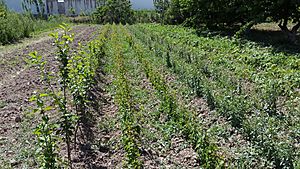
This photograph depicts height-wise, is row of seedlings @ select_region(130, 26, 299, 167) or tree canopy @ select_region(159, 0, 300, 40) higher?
tree canopy @ select_region(159, 0, 300, 40)

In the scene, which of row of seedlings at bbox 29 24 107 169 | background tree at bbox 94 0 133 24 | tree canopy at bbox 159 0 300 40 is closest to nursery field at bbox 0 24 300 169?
row of seedlings at bbox 29 24 107 169

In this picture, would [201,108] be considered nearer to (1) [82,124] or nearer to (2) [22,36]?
(1) [82,124]

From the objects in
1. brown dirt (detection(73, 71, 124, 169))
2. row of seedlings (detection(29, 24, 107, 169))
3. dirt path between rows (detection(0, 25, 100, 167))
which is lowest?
brown dirt (detection(73, 71, 124, 169))

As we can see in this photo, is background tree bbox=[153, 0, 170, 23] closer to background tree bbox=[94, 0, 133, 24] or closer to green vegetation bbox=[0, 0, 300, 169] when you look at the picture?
background tree bbox=[94, 0, 133, 24]

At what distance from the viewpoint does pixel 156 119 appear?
575 cm

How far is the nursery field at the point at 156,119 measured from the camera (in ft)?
12.6

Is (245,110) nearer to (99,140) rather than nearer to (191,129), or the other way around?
(191,129)

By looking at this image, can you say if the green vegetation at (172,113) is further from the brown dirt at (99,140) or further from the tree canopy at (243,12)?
the tree canopy at (243,12)

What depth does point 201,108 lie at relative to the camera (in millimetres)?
5930

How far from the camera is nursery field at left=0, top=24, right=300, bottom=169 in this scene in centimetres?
385

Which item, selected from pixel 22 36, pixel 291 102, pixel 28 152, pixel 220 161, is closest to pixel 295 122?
pixel 291 102

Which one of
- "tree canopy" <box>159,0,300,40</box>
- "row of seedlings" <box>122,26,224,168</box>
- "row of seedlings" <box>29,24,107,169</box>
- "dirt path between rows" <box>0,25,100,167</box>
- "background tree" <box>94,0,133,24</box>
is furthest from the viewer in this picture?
"background tree" <box>94,0,133,24</box>

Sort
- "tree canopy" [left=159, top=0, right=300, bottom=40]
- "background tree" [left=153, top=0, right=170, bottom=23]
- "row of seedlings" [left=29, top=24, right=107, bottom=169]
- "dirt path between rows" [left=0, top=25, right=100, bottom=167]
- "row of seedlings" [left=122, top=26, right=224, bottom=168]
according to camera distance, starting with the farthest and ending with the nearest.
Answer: "background tree" [left=153, top=0, right=170, bottom=23] < "tree canopy" [left=159, top=0, right=300, bottom=40] < "dirt path between rows" [left=0, top=25, right=100, bottom=167] < "row of seedlings" [left=122, top=26, right=224, bottom=168] < "row of seedlings" [left=29, top=24, right=107, bottom=169]

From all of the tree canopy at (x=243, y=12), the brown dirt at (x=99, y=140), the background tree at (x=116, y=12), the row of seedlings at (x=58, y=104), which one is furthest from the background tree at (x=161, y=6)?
the row of seedlings at (x=58, y=104)
